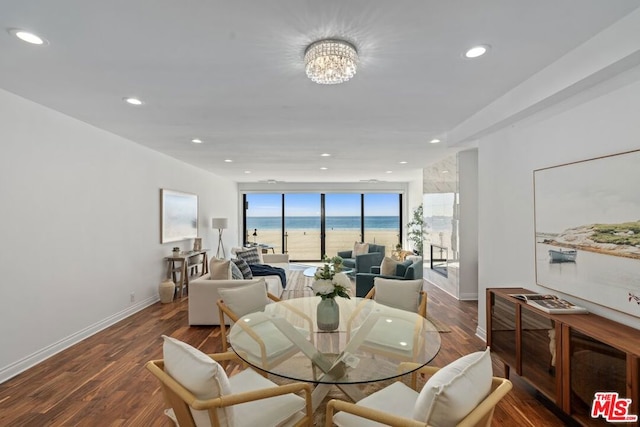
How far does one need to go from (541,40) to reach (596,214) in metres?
1.28

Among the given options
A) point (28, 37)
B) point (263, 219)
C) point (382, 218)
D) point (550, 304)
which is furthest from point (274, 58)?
point (382, 218)

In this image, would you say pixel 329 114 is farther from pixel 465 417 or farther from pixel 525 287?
pixel 465 417

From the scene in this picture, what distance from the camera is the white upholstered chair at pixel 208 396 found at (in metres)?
1.39

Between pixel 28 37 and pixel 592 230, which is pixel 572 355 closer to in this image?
pixel 592 230

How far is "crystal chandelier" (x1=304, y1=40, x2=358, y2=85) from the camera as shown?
6.46ft

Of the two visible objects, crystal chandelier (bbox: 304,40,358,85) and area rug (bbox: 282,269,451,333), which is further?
area rug (bbox: 282,269,451,333)

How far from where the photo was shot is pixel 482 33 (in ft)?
6.19

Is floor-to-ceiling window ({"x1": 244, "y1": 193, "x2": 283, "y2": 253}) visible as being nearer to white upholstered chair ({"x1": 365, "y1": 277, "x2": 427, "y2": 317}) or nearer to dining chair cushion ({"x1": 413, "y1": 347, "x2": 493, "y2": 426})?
white upholstered chair ({"x1": 365, "y1": 277, "x2": 427, "y2": 317})

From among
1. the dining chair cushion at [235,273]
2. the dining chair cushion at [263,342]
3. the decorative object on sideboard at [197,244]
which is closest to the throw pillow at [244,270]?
the dining chair cushion at [235,273]

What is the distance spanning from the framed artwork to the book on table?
17.4 ft

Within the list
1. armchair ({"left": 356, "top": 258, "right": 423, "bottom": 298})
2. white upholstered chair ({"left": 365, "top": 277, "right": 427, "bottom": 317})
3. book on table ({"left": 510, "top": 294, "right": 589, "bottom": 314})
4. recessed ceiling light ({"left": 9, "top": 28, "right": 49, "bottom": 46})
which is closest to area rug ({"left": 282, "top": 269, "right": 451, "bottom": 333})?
armchair ({"left": 356, "top": 258, "right": 423, "bottom": 298})

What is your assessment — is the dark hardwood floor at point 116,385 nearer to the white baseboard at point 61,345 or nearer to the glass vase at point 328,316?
the white baseboard at point 61,345

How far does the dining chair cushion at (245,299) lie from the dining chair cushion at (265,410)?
1.00 m

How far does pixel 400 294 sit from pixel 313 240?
7625 millimetres
